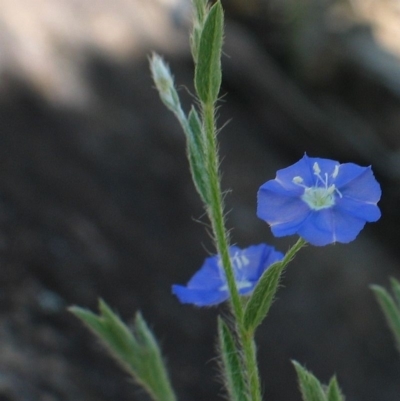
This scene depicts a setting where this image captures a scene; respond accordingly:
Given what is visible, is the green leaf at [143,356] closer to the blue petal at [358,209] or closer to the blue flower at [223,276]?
the blue flower at [223,276]

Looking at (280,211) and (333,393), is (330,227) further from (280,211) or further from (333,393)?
(333,393)

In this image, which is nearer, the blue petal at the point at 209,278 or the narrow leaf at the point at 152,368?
the blue petal at the point at 209,278

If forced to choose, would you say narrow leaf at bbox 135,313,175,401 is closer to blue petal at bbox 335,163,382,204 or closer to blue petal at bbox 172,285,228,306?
blue petal at bbox 172,285,228,306

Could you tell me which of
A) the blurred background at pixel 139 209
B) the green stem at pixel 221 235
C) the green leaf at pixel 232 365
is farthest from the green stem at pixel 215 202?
the blurred background at pixel 139 209

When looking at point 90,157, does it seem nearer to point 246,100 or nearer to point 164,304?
point 164,304

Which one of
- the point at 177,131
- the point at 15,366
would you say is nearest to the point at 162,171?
the point at 177,131

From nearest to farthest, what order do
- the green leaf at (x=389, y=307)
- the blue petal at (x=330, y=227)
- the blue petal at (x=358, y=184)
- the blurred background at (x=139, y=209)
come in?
the blue petal at (x=330, y=227) < the blue petal at (x=358, y=184) < the green leaf at (x=389, y=307) < the blurred background at (x=139, y=209)
